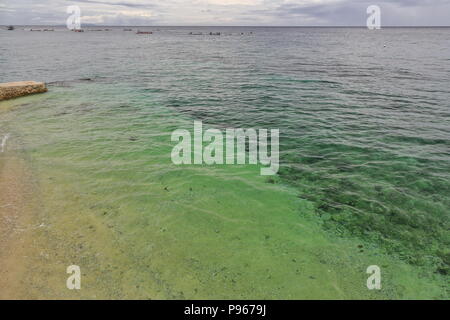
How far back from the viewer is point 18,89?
20.7 meters

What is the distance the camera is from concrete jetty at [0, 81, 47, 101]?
19.8 m

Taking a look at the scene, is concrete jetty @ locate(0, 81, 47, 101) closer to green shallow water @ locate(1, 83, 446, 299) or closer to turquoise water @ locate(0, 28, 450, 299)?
turquoise water @ locate(0, 28, 450, 299)

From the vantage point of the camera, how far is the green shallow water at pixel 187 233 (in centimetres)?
549

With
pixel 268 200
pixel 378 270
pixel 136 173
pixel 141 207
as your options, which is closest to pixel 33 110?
pixel 136 173

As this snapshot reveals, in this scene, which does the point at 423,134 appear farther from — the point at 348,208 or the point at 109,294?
the point at 109,294
